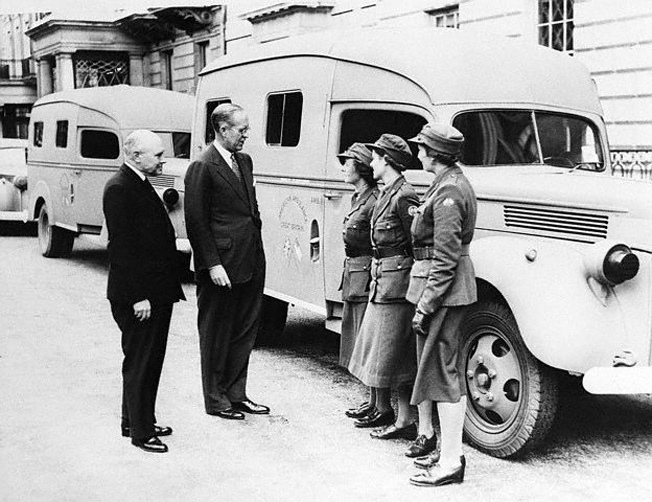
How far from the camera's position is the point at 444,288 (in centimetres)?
503

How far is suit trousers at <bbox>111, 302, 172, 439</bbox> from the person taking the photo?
226 inches

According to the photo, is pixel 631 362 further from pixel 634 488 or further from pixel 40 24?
pixel 40 24

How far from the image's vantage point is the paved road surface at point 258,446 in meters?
5.05

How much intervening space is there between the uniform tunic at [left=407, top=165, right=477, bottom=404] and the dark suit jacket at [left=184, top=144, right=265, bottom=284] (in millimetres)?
1569

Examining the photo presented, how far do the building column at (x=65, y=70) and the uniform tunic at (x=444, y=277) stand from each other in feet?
102

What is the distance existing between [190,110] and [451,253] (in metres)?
9.76

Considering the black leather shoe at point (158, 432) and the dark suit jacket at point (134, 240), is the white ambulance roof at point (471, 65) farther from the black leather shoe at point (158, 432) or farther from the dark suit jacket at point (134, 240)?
the black leather shoe at point (158, 432)

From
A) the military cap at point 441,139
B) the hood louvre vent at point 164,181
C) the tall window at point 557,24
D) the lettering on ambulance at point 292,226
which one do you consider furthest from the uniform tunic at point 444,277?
the tall window at point 557,24

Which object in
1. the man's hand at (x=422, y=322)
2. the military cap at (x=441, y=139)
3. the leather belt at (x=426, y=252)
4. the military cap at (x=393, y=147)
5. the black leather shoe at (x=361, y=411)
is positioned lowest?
the black leather shoe at (x=361, y=411)

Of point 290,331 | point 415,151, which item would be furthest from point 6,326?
point 415,151

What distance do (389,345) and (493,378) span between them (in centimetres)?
63

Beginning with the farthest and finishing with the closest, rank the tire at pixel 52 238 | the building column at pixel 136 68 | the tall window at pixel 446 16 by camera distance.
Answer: the building column at pixel 136 68 < the tall window at pixel 446 16 < the tire at pixel 52 238

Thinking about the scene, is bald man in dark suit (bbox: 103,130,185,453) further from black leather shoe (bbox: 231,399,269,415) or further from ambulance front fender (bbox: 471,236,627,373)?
ambulance front fender (bbox: 471,236,627,373)

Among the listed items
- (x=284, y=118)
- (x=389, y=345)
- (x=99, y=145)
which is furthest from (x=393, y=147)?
(x=99, y=145)
